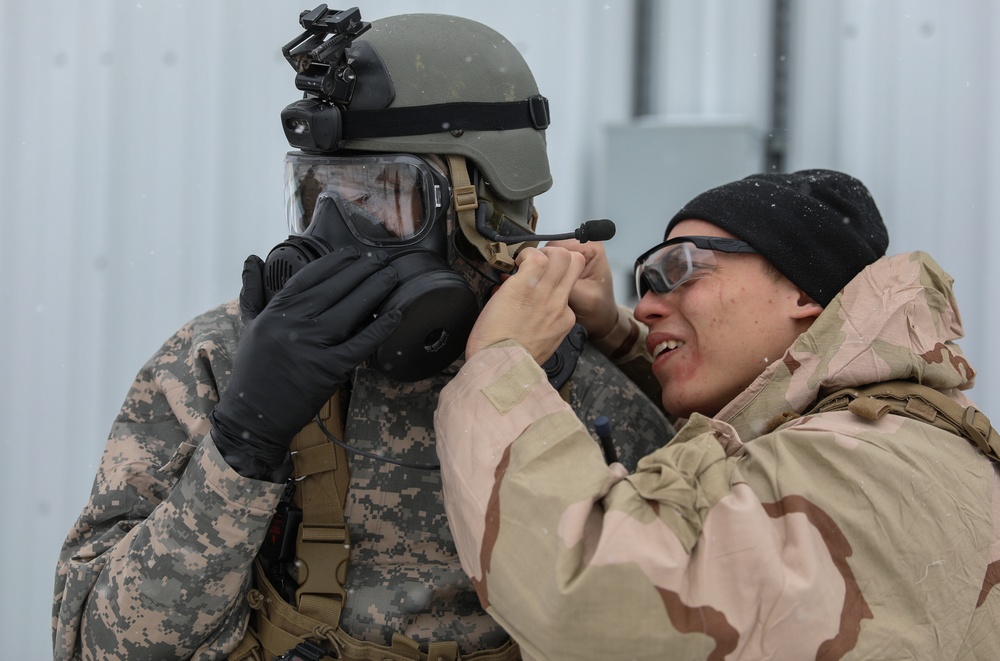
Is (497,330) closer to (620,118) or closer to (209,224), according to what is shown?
(620,118)

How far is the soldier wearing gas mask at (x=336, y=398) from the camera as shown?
1578 mm

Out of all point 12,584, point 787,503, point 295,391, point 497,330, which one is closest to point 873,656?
point 787,503

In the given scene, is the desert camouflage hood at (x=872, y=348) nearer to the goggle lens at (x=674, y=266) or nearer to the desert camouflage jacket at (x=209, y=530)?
the goggle lens at (x=674, y=266)

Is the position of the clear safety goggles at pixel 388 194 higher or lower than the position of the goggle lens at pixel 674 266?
higher

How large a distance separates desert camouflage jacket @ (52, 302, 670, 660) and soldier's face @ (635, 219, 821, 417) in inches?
10.4

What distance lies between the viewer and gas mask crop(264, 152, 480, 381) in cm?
168

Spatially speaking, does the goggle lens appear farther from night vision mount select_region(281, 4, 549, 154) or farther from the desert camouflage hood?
night vision mount select_region(281, 4, 549, 154)

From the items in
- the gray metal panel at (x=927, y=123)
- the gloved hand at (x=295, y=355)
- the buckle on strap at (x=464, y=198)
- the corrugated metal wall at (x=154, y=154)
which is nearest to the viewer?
the gloved hand at (x=295, y=355)

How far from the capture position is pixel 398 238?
1745 millimetres

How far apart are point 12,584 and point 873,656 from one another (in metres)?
3.09

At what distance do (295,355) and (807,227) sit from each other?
1064 mm

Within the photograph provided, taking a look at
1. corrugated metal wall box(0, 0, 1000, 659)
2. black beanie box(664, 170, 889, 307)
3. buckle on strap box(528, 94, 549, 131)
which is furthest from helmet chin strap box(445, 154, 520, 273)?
corrugated metal wall box(0, 0, 1000, 659)

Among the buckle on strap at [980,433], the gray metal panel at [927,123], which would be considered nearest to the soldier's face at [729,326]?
the buckle on strap at [980,433]

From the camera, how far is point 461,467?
1495mm
